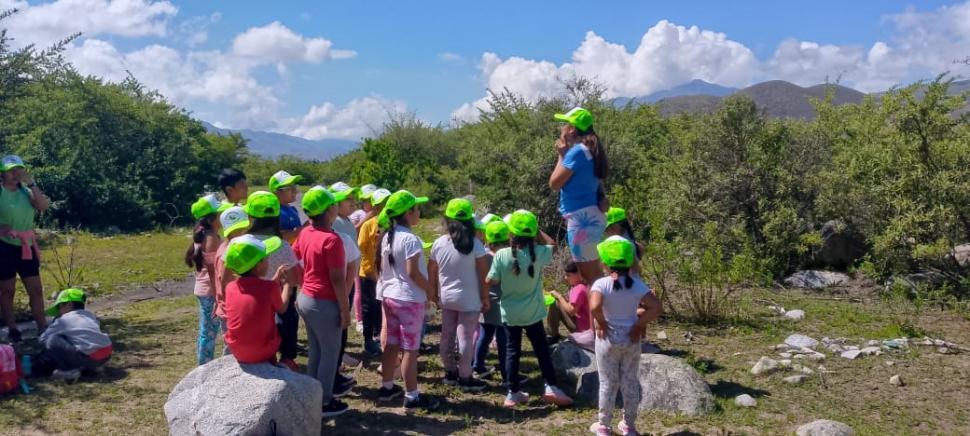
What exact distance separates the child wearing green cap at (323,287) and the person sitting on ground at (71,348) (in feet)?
7.83

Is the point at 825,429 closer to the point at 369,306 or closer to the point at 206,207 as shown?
the point at 369,306

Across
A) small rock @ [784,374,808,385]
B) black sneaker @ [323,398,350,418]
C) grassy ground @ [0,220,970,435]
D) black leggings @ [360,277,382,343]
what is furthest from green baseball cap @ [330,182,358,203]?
small rock @ [784,374,808,385]

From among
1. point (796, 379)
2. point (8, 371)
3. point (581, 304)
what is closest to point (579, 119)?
point (581, 304)

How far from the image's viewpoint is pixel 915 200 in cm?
924

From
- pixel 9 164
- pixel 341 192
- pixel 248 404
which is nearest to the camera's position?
pixel 248 404

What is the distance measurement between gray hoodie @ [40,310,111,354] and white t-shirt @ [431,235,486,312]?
312cm

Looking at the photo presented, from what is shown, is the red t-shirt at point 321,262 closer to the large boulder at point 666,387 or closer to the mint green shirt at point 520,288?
the mint green shirt at point 520,288

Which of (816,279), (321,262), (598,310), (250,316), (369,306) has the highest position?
(321,262)

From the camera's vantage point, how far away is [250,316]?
185 inches

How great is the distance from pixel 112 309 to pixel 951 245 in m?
10.7

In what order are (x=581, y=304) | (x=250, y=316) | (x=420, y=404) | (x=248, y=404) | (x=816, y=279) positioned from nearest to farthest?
(x=248, y=404) < (x=250, y=316) < (x=420, y=404) < (x=581, y=304) < (x=816, y=279)

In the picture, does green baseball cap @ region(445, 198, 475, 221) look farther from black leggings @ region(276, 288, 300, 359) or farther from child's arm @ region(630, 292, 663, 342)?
child's arm @ region(630, 292, 663, 342)

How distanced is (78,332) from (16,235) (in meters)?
1.66

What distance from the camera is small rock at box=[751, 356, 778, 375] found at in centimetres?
649
